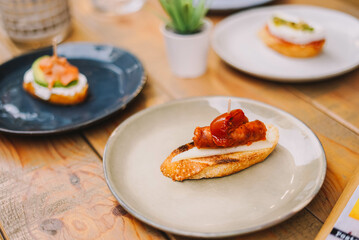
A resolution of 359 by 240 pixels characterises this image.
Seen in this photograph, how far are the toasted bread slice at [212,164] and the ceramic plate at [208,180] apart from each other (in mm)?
17

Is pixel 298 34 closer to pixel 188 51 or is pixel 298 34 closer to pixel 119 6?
pixel 188 51

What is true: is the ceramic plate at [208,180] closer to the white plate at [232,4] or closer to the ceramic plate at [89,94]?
the ceramic plate at [89,94]

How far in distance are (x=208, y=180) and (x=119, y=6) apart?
55.2 inches

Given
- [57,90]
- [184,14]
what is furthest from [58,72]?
[184,14]

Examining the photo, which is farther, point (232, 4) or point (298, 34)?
point (232, 4)

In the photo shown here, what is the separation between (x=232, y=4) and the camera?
1.90 m

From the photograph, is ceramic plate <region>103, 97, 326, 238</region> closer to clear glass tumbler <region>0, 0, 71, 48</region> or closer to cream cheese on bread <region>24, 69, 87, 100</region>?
cream cheese on bread <region>24, 69, 87, 100</region>

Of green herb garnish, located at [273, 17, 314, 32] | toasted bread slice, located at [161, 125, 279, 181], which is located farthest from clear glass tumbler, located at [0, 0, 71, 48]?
toasted bread slice, located at [161, 125, 279, 181]

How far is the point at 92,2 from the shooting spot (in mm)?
2123

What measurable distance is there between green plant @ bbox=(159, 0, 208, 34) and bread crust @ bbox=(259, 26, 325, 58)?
330 mm

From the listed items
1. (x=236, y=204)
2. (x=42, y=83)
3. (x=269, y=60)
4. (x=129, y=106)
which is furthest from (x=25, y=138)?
(x=269, y=60)

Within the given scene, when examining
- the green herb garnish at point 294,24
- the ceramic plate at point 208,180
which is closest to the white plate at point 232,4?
the green herb garnish at point 294,24

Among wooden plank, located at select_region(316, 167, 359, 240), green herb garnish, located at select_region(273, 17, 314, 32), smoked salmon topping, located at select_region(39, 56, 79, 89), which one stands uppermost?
green herb garnish, located at select_region(273, 17, 314, 32)

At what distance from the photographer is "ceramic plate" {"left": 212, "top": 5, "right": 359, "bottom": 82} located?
1.38 m
